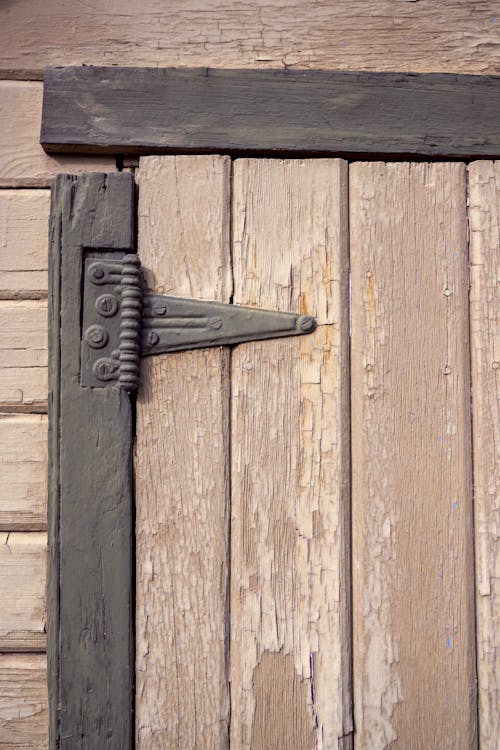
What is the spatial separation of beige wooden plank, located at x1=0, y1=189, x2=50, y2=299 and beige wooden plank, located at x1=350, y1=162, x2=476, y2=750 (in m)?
0.45

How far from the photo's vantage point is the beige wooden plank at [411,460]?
2.49 ft

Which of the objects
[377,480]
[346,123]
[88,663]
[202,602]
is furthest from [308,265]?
[88,663]

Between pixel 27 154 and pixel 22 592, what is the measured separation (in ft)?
2.07

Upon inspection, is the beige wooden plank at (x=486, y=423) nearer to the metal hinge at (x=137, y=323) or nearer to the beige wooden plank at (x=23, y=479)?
the metal hinge at (x=137, y=323)

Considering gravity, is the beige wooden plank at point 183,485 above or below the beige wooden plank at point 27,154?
below

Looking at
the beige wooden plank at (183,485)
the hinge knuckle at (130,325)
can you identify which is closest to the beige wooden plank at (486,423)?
the beige wooden plank at (183,485)

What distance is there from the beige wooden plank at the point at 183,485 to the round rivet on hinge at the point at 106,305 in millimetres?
66

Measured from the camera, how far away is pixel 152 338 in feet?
2.56

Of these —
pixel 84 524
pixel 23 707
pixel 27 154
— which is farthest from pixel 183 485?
pixel 27 154

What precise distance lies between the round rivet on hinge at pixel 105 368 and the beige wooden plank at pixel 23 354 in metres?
0.09

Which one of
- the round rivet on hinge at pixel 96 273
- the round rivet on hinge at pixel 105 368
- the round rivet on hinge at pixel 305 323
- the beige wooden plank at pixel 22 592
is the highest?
the round rivet on hinge at pixel 96 273

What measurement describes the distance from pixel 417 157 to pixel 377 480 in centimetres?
47

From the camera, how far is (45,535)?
79 centimetres

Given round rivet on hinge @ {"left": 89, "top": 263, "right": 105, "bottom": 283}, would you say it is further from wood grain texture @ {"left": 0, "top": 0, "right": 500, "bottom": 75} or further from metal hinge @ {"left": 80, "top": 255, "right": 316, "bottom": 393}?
wood grain texture @ {"left": 0, "top": 0, "right": 500, "bottom": 75}
